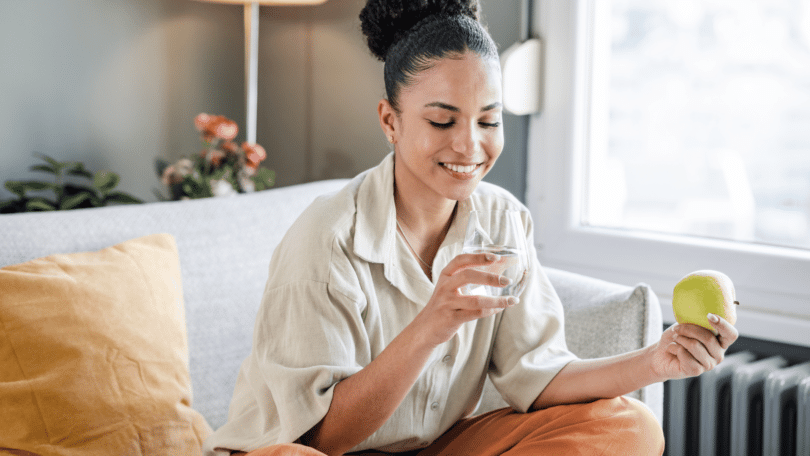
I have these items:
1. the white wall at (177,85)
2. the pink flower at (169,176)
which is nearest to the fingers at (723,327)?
the white wall at (177,85)

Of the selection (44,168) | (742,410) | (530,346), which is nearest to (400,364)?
(530,346)

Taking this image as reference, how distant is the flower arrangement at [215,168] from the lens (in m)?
2.29

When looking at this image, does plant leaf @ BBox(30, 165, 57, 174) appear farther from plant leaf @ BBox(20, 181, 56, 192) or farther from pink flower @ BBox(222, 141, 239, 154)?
pink flower @ BBox(222, 141, 239, 154)

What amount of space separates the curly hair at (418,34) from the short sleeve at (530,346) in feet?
1.16

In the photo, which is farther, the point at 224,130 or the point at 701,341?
the point at 224,130

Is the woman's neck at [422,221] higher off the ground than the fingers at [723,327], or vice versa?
the woman's neck at [422,221]

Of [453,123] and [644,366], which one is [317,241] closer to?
[453,123]

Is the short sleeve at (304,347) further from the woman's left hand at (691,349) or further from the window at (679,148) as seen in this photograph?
the window at (679,148)

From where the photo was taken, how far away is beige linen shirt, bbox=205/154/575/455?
1.08 m

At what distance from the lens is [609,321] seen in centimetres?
143

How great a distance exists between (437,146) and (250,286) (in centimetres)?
73

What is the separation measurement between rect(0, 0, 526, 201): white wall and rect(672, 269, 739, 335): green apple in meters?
1.25

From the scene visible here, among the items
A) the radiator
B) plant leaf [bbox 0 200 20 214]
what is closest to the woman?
the radiator

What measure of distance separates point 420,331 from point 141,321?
0.68 metres
